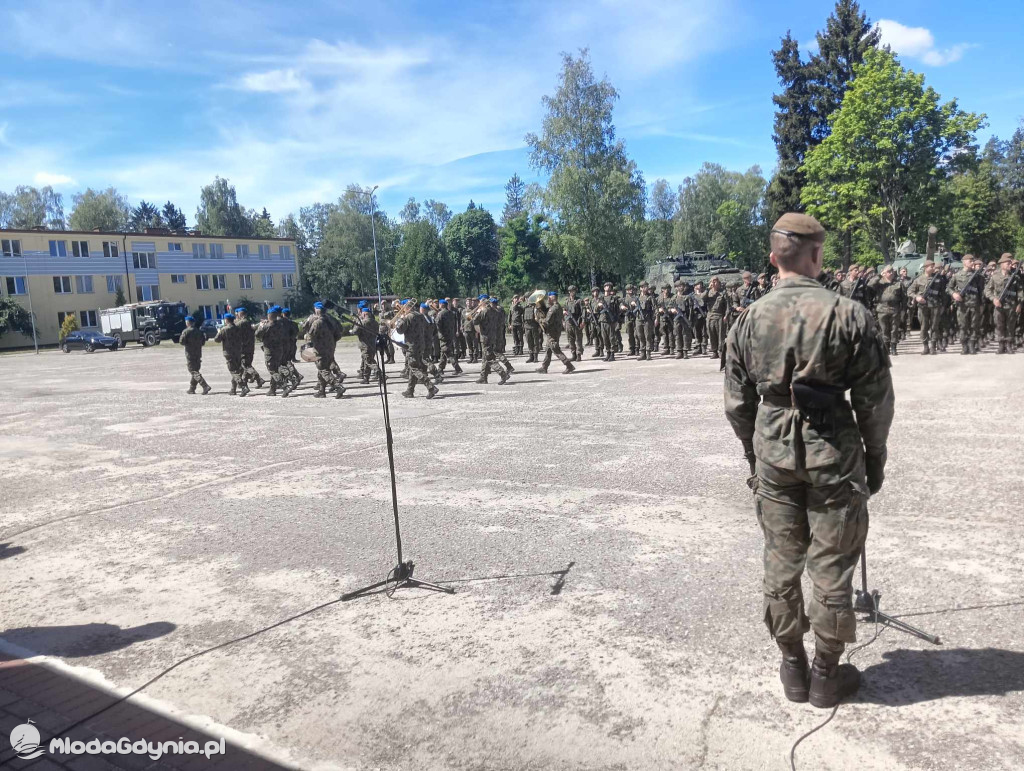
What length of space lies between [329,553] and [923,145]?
42657 mm

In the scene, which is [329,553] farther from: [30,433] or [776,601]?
[30,433]

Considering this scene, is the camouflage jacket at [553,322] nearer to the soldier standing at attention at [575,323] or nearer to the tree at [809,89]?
the soldier standing at attention at [575,323]

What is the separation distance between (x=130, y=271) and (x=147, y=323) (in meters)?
21.0

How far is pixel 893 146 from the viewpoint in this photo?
3950 cm

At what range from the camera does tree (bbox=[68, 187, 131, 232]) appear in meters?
88.1

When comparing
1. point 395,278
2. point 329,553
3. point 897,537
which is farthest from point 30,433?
point 395,278

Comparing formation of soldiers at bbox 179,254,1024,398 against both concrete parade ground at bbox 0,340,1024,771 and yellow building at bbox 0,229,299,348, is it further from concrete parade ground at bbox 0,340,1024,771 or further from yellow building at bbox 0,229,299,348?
yellow building at bbox 0,229,299,348

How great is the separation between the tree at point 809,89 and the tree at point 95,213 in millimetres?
70584

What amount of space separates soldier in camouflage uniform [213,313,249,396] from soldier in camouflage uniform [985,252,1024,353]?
15.2 meters

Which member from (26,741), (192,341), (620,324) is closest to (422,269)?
(620,324)

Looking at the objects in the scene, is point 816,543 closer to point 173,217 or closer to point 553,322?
point 553,322

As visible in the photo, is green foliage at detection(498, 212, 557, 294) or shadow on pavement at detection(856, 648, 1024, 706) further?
green foliage at detection(498, 212, 557, 294)

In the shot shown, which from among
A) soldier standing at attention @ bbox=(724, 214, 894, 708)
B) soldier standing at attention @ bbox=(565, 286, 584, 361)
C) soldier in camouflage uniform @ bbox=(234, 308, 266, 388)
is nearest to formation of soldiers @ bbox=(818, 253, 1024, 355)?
soldier standing at attention @ bbox=(565, 286, 584, 361)

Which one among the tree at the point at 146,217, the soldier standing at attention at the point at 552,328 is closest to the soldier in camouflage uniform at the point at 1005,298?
the soldier standing at attention at the point at 552,328
